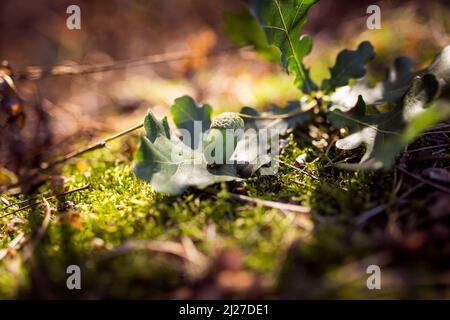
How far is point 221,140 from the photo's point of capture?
5.74 feet

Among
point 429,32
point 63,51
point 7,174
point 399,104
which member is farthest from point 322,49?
point 63,51

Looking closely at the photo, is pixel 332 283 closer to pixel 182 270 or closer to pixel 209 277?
pixel 209 277

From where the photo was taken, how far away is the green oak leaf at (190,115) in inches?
76.8

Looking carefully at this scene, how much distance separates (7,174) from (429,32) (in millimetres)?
3642

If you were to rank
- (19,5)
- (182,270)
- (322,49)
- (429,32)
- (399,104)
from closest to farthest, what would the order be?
(182,270)
(399,104)
(429,32)
(322,49)
(19,5)

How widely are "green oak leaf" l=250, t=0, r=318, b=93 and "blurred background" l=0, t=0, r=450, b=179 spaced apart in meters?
0.41

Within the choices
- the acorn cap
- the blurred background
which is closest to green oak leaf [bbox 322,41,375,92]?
the acorn cap

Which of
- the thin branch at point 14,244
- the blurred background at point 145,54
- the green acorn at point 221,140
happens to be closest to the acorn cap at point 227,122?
the green acorn at point 221,140

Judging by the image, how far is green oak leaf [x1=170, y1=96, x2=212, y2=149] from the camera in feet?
6.40

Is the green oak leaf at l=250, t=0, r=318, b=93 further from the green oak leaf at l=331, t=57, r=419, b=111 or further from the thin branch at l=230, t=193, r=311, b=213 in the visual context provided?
the thin branch at l=230, t=193, r=311, b=213

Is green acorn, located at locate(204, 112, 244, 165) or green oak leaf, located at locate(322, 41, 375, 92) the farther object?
green oak leaf, located at locate(322, 41, 375, 92)

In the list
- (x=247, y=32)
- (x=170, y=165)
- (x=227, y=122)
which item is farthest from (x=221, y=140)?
(x=247, y=32)

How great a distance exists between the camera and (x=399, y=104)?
65.2 inches

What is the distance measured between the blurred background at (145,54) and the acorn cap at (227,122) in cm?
81
